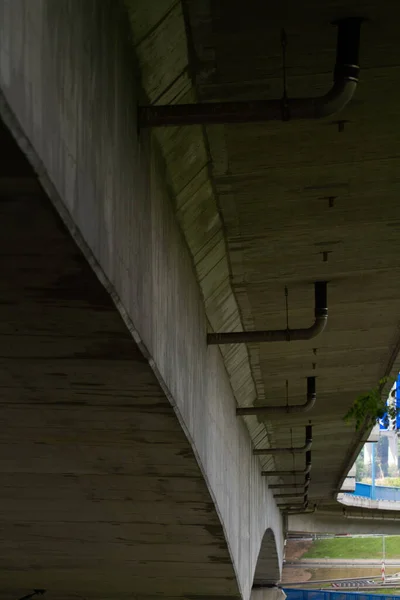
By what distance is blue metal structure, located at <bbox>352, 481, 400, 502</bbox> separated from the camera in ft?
180

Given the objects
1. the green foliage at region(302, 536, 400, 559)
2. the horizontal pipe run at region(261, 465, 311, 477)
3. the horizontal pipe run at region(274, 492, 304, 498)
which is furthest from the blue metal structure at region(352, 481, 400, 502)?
the green foliage at region(302, 536, 400, 559)

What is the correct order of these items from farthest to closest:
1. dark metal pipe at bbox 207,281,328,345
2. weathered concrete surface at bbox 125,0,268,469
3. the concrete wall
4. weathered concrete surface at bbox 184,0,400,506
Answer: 1. dark metal pipe at bbox 207,281,328,345
2. weathered concrete surface at bbox 184,0,400,506
3. weathered concrete surface at bbox 125,0,268,469
4. the concrete wall

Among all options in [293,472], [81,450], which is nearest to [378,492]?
[293,472]

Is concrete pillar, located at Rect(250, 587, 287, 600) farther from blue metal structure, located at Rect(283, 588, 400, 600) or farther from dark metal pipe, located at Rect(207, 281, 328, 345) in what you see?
dark metal pipe, located at Rect(207, 281, 328, 345)

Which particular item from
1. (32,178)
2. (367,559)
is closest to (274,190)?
(32,178)

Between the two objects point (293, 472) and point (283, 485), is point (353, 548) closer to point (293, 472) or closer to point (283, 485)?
point (283, 485)

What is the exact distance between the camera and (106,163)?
19.4 ft

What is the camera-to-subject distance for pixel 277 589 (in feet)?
145

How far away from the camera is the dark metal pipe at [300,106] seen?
6.22 meters

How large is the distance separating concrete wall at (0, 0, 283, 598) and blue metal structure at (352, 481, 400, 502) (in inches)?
1776

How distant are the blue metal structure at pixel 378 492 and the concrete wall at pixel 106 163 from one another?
148 ft

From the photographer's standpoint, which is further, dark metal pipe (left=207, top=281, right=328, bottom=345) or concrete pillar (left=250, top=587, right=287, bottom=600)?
concrete pillar (left=250, top=587, right=287, bottom=600)

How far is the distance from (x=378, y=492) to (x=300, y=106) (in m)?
51.9

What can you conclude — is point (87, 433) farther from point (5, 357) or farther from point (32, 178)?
point (32, 178)
